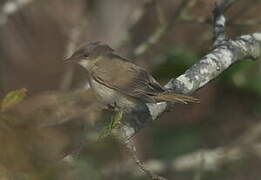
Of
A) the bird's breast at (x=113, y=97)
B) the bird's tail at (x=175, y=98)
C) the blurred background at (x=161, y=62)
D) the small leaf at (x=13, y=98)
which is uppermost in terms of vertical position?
the blurred background at (x=161, y=62)

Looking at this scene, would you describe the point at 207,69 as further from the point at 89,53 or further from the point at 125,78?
the point at 89,53

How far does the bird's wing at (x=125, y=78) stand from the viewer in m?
4.07

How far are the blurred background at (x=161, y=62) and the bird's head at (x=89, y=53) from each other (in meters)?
0.43

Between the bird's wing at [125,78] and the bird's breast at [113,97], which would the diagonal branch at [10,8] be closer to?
the bird's wing at [125,78]

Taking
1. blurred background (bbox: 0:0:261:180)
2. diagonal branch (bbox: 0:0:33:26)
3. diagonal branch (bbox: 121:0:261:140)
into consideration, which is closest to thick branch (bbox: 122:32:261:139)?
diagonal branch (bbox: 121:0:261:140)

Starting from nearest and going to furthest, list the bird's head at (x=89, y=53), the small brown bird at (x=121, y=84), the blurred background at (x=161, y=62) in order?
the small brown bird at (x=121, y=84)
the bird's head at (x=89, y=53)
the blurred background at (x=161, y=62)

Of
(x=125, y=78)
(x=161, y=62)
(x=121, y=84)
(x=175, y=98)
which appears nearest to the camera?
(x=175, y=98)

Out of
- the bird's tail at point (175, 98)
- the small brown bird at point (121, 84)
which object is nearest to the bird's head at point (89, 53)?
the small brown bird at point (121, 84)

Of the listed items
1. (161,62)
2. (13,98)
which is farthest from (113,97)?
(13,98)

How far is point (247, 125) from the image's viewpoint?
7.73m

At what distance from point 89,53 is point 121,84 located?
50 cm

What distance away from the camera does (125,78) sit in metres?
4.29

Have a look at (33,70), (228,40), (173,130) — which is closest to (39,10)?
(33,70)

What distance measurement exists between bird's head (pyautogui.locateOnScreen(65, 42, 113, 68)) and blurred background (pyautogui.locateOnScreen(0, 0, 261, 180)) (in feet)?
1.42
